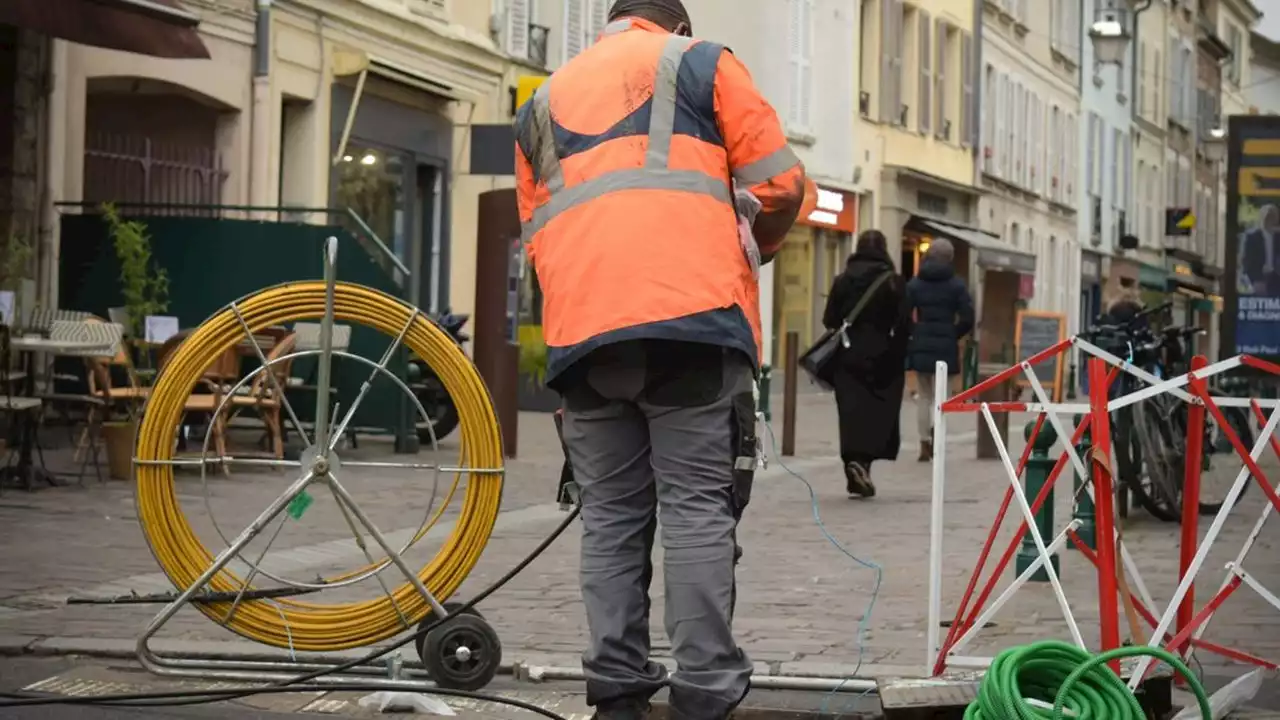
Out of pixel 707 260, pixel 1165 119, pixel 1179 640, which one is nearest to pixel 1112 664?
pixel 1179 640

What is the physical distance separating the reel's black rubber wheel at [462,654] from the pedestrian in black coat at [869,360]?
25.3 ft

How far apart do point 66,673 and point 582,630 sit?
1821 millimetres

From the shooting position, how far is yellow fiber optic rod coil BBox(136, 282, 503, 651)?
247 inches

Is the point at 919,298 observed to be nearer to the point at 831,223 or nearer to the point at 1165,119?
the point at 831,223

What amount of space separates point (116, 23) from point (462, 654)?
30.1 ft

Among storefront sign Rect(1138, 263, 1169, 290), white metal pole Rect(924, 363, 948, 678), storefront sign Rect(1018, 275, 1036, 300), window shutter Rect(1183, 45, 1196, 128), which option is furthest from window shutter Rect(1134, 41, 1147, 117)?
white metal pole Rect(924, 363, 948, 678)

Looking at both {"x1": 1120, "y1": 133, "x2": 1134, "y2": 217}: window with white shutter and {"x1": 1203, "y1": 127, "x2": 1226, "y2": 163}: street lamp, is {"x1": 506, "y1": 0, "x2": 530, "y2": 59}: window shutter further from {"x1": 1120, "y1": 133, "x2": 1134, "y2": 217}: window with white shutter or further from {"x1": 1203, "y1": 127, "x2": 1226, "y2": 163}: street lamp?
{"x1": 1203, "y1": 127, "x2": 1226, "y2": 163}: street lamp

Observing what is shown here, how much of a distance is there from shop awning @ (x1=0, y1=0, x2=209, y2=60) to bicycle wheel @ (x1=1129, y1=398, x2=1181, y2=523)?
260 inches

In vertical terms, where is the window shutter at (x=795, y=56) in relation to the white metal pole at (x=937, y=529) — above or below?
above

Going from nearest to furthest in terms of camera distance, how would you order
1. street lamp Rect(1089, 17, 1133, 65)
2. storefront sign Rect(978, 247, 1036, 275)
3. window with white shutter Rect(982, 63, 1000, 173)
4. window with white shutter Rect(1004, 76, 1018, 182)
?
street lamp Rect(1089, 17, 1133, 65) < storefront sign Rect(978, 247, 1036, 275) < window with white shutter Rect(982, 63, 1000, 173) < window with white shutter Rect(1004, 76, 1018, 182)

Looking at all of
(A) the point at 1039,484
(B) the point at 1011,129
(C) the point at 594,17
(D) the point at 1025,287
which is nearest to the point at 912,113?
(D) the point at 1025,287

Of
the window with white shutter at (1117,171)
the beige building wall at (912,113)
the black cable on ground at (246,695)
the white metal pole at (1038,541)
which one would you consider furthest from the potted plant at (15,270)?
the window with white shutter at (1117,171)

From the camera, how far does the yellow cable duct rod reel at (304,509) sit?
6.15 meters

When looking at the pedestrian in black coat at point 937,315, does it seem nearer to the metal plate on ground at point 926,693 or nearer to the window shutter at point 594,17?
the window shutter at point 594,17
